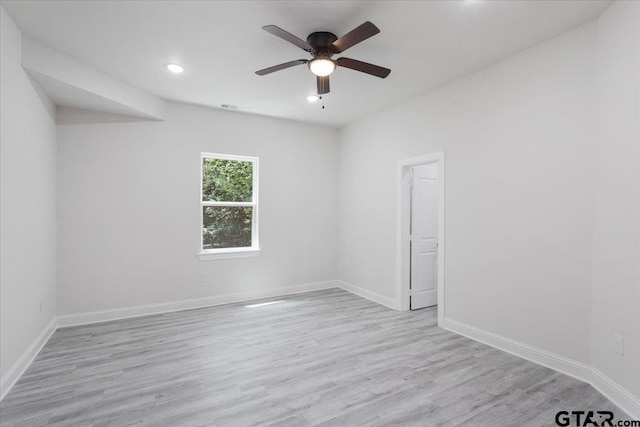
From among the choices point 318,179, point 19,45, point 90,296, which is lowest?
point 90,296

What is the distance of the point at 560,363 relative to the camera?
2.72 meters

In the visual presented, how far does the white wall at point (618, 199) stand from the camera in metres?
2.15

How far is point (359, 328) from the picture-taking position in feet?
12.4

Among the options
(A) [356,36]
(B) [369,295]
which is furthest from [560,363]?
(A) [356,36]

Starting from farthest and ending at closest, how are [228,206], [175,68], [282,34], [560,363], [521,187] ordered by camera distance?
[228,206], [175,68], [521,187], [560,363], [282,34]

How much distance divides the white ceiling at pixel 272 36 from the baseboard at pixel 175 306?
9.39 feet

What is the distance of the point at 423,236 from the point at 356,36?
314 cm

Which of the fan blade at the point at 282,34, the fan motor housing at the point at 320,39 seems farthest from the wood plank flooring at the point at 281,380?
the fan motor housing at the point at 320,39

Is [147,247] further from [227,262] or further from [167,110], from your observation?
[167,110]

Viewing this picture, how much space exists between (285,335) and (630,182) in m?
3.29

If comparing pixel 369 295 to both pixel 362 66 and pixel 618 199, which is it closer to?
pixel 618 199

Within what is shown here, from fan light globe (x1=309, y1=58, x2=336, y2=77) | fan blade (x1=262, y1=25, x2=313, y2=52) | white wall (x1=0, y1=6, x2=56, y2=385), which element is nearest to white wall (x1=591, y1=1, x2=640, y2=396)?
fan light globe (x1=309, y1=58, x2=336, y2=77)

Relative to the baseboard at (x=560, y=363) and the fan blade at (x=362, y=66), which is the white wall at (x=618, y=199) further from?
the fan blade at (x=362, y=66)

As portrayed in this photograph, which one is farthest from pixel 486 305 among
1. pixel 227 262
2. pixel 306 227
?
pixel 227 262
